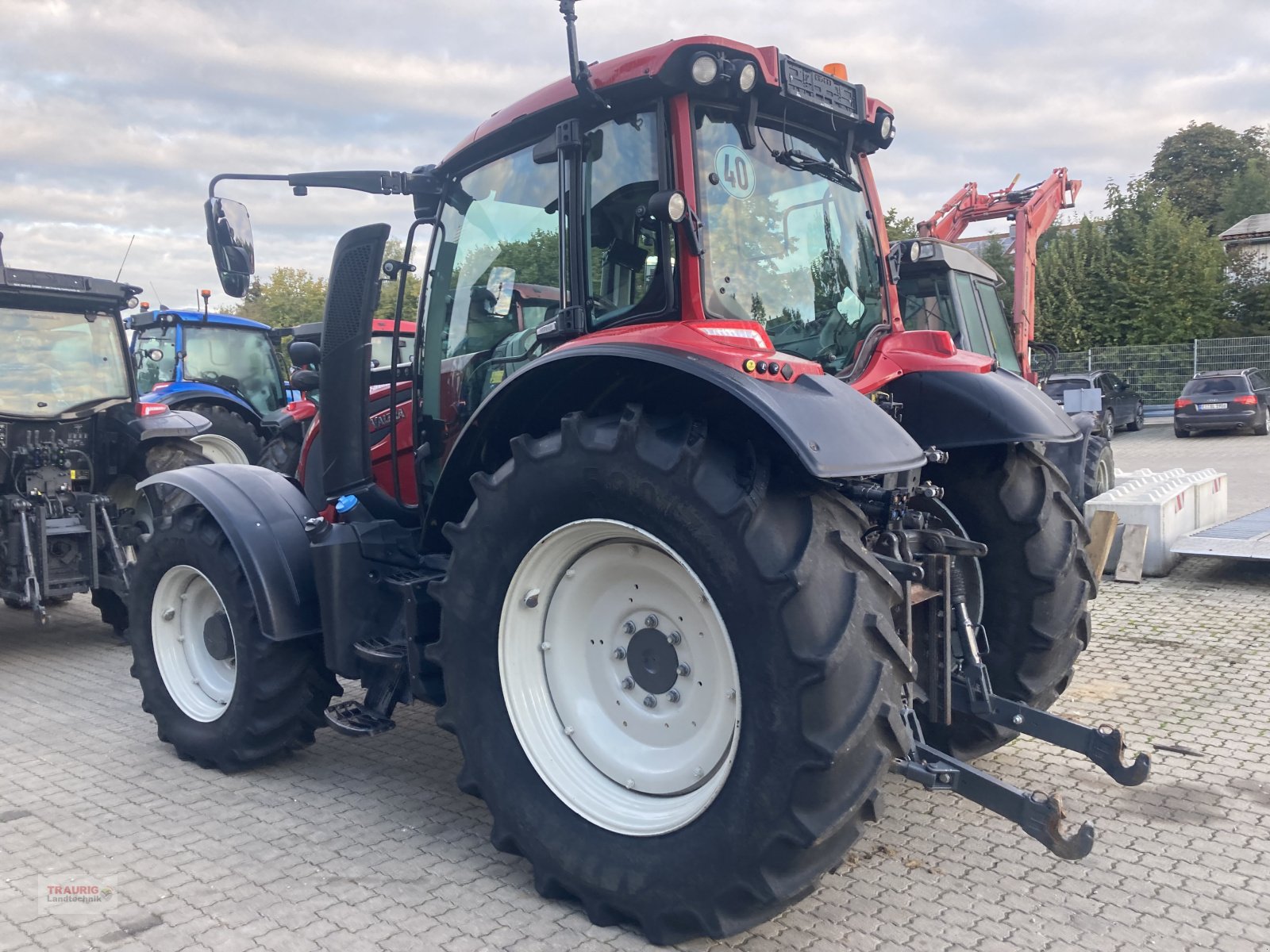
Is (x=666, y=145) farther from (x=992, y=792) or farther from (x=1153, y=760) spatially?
(x=1153, y=760)

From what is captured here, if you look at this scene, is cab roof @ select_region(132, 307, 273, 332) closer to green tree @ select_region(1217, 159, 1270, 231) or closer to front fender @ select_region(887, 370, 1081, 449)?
front fender @ select_region(887, 370, 1081, 449)

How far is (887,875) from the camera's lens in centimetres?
321

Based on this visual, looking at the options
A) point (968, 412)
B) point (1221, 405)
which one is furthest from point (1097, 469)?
point (1221, 405)

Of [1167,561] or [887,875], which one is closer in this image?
[887,875]

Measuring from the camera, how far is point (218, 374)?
39.2 ft

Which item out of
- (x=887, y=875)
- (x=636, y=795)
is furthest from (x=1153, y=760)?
(x=636, y=795)

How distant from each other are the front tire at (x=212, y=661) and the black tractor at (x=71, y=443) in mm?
2110

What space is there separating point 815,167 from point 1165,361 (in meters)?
26.8

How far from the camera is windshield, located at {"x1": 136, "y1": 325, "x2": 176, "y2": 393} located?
11.6m

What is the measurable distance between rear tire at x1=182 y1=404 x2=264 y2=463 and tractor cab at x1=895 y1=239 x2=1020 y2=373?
7.05 meters

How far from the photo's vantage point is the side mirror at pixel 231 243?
3.65m

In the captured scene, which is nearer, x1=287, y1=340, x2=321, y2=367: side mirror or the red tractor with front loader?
the red tractor with front loader

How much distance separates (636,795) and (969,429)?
1784mm

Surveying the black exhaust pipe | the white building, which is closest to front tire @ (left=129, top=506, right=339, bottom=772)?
the black exhaust pipe
